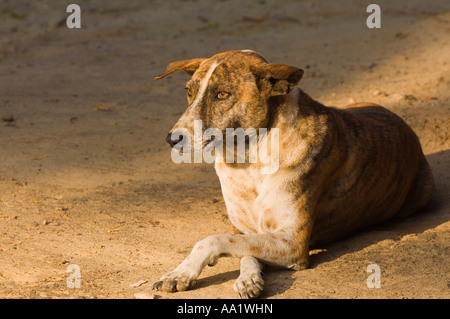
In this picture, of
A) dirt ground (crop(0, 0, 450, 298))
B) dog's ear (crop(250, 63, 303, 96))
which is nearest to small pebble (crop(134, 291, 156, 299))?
dirt ground (crop(0, 0, 450, 298))

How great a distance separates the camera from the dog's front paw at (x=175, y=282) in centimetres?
404

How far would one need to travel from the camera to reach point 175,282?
4059 mm

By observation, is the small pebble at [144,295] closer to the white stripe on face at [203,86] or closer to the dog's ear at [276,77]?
the white stripe on face at [203,86]

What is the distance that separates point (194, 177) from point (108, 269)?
2.29m

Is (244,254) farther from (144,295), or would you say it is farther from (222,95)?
(222,95)

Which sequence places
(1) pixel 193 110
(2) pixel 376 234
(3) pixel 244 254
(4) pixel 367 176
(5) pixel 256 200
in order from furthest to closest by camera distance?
1. (2) pixel 376 234
2. (4) pixel 367 176
3. (5) pixel 256 200
4. (1) pixel 193 110
5. (3) pixel 244 254

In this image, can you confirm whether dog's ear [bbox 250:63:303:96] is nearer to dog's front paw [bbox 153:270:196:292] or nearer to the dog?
the dog

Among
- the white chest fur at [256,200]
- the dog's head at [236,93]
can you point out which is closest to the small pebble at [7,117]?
the white chest fur at [256,200]

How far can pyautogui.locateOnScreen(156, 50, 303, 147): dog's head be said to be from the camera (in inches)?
176

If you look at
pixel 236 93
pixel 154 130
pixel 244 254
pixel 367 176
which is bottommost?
pixel 244 254

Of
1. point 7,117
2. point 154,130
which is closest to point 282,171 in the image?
point 154,130

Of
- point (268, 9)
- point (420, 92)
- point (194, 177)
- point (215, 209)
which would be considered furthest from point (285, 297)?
point (268, 9)

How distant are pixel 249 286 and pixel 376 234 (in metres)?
1.58

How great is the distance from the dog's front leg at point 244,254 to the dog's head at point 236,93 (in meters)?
0.78
